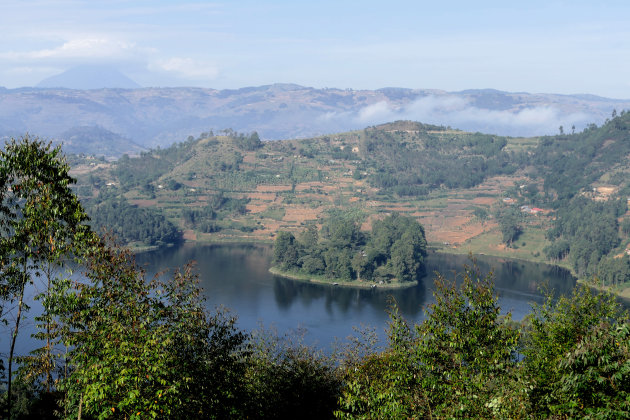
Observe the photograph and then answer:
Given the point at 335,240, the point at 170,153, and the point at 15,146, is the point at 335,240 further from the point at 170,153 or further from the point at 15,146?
the point at 170,153

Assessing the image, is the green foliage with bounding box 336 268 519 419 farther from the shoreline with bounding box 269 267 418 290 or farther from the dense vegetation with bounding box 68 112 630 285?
the dense vegetation with bounding box 68 112 630 285

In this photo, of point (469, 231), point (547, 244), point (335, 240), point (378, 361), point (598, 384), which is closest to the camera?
point (598, 384)

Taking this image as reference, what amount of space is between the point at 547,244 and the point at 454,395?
83.0 metres

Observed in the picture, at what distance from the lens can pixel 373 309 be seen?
189ft

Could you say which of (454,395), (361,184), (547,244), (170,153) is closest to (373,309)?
(547,244)

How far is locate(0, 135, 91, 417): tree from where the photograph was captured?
1127 centimetres

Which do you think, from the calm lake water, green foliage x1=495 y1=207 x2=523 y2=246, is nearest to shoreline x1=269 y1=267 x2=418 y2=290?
the calm lake water

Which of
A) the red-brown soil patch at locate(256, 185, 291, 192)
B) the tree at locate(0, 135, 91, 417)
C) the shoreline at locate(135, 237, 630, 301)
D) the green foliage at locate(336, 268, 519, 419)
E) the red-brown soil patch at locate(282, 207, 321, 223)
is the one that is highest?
the tree at locate(0, 135, 91, 417)

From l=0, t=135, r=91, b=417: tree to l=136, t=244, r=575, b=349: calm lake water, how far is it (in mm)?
31050

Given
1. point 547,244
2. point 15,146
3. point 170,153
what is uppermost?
point 15,146

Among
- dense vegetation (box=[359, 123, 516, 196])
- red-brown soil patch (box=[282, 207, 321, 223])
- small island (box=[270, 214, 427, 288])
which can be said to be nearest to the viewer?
small island (box=[270, 214, 427, 288])

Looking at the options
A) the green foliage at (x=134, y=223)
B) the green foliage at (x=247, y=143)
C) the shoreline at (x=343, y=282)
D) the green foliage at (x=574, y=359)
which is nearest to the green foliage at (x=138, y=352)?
the green foliage at (x=574, y=359)

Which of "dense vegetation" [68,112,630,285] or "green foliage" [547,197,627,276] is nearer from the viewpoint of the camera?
"green foliage" [547,197,627,276]

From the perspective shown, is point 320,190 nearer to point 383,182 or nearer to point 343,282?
point 383,182
